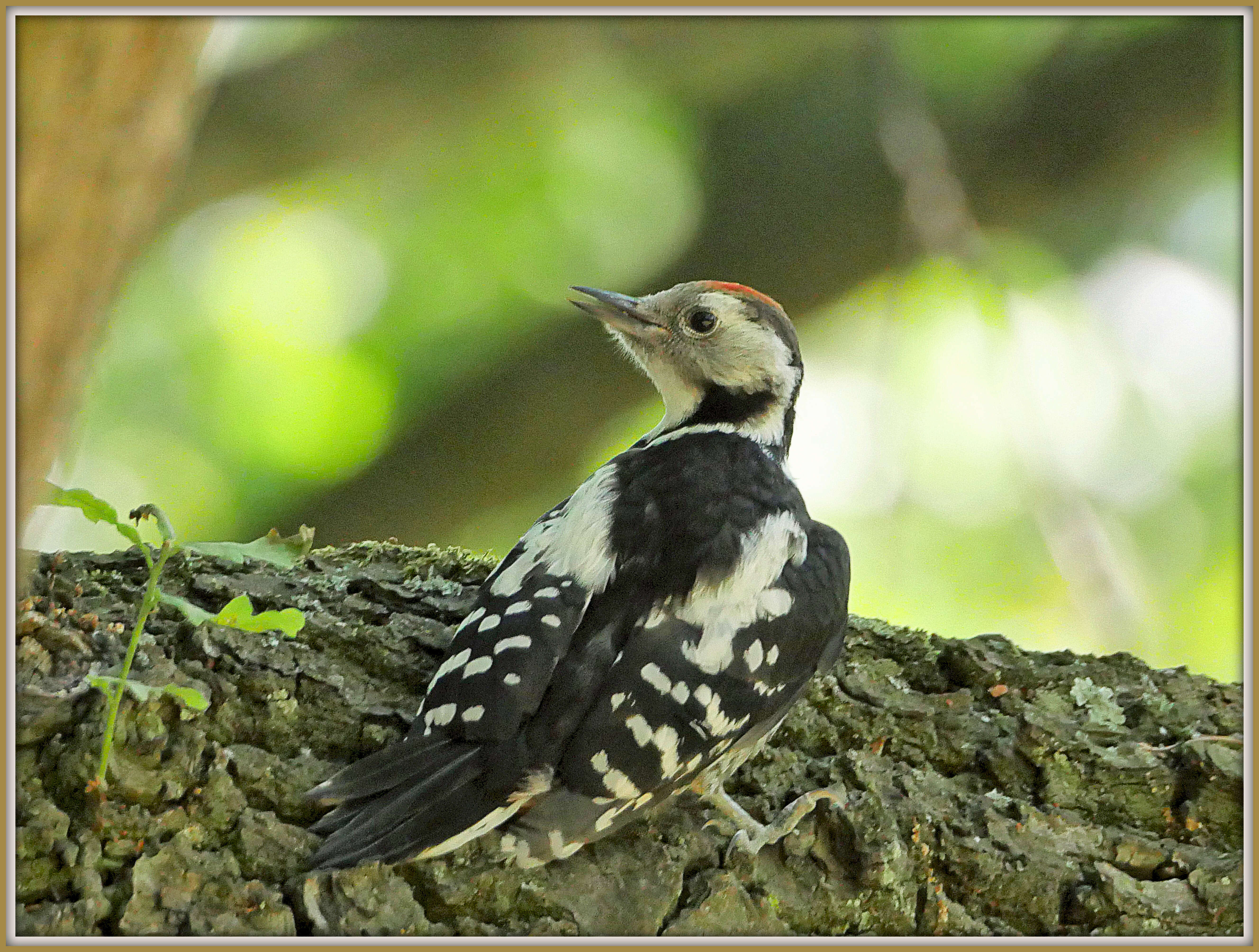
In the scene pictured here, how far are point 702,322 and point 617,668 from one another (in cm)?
113

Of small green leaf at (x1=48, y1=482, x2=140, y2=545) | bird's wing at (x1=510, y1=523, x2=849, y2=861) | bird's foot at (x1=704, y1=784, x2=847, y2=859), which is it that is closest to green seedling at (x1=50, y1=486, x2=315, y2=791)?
small green leaf at (x1=48, y1=482, x2=140, y2=545)

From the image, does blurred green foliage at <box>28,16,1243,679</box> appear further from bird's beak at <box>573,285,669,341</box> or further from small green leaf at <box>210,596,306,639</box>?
small green leaf at <box>210,596,306,639</box>

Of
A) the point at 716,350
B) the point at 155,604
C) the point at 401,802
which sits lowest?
the point at 401,802

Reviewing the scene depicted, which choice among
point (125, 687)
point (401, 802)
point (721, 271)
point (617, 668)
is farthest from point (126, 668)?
point (721, 271)

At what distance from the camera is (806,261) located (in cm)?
383

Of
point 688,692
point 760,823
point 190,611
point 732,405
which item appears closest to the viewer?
point 190,611

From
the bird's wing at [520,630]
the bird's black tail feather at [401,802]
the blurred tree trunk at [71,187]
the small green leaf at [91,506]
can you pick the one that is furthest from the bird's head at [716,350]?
the blurred tree trunk at [71,187]

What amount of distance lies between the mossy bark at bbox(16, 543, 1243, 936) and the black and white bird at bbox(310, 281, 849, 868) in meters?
0.09

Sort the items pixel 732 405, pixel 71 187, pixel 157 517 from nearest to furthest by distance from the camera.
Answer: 1. pixel 71 187
2. pixel 157 517
3. pixel 732 405

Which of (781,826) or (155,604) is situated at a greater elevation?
(155,604)

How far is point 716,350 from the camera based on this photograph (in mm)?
2678

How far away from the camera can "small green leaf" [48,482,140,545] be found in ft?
5.01

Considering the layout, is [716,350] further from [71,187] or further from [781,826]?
[71,187]

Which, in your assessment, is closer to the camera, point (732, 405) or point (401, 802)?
point (401, 802)
